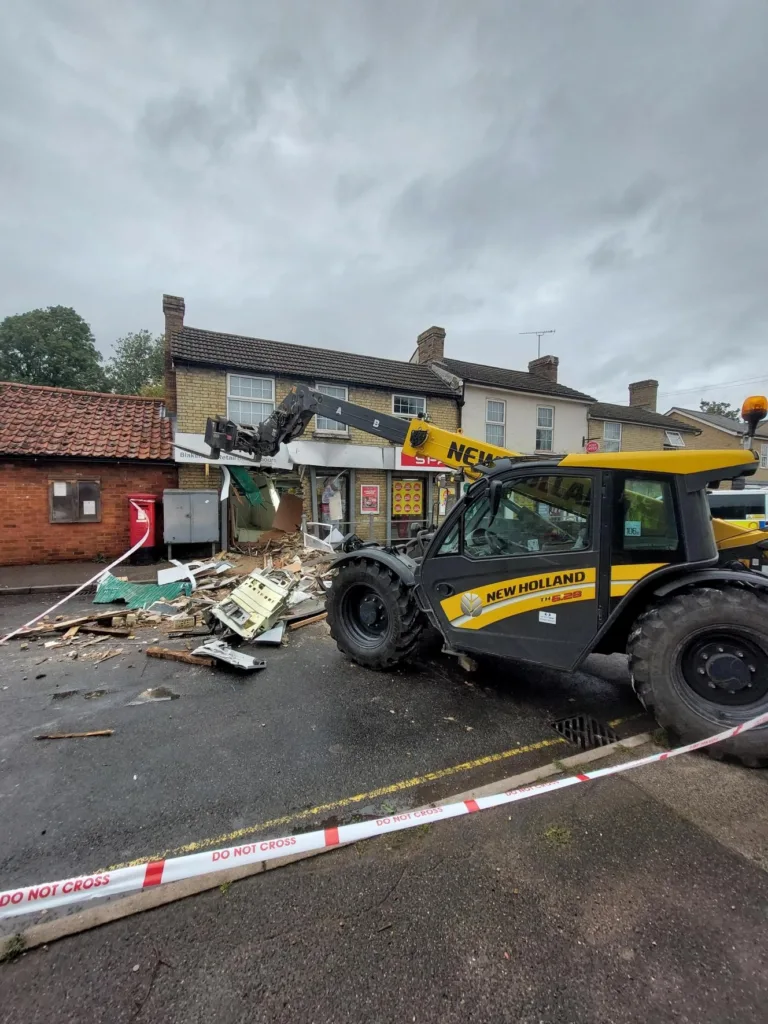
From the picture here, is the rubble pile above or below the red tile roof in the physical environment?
below

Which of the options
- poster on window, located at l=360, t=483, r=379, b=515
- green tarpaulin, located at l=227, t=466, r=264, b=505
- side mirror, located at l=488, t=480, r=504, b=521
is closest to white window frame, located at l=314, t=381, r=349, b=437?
poster on window, located at l=360, t=483, r=379, b=515

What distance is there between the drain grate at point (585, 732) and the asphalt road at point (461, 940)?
826 millimetres

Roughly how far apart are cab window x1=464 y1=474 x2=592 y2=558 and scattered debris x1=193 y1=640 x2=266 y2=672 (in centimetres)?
261

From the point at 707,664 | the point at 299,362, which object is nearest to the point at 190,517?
the point at 299,362

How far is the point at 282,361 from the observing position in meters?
12.3

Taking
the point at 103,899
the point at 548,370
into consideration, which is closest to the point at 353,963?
the point at 103,899

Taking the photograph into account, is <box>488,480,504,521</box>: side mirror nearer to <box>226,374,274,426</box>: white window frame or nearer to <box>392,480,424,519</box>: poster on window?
<box>226,374,274,426</box>: white window frame

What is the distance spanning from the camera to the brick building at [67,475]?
9312 mm

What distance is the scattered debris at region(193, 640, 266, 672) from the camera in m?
4.50

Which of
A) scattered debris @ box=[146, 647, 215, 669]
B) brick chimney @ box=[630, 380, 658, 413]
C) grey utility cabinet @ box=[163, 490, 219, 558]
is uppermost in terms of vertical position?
brick chimney @ box=[630, 380, 658, 413]

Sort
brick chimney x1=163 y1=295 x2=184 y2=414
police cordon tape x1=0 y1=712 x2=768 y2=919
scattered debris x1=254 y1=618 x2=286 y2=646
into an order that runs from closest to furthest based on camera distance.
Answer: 1. police cordon tape x1=0 y1=712 x2=768 y2=919
2. scattered debris x1=254 y1=618 x2=286 y2=646
3. brick chimney x1=163 y1=295 x2=184 y2=414

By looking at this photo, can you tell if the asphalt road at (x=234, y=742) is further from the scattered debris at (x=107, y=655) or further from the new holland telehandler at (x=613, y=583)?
the new holland telehandler at (x=613, y=583)

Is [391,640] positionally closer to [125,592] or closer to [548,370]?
[125,592]

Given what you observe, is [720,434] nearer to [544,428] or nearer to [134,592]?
[544,428]
